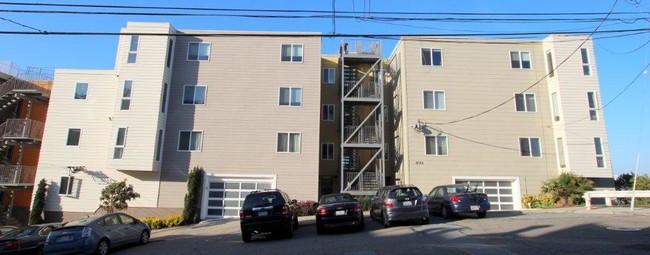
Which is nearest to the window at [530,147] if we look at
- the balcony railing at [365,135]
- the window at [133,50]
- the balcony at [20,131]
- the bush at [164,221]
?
the balcony railing at [365,135]

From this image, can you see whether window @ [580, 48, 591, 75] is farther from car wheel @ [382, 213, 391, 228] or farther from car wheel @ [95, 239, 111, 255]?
car wheel @ [95, 239, 111, 255]

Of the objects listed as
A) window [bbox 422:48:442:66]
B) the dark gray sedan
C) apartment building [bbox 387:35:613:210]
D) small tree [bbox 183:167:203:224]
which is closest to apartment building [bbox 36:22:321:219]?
small tree [bbox 183:167:203:224]

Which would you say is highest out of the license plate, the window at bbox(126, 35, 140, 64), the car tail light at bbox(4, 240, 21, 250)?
the window at bbox(126, 35, 140, 64)

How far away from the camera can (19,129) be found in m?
25.8

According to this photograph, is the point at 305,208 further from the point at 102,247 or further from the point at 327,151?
the point at 102,247

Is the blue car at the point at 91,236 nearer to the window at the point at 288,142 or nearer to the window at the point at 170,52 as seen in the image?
the window at the point at 288,142

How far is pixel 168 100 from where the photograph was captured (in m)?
26.0

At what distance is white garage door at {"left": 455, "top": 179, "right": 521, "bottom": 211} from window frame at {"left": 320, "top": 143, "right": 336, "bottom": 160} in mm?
8719

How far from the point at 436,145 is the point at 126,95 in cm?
1903

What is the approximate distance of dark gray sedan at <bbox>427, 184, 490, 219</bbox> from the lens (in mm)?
16516

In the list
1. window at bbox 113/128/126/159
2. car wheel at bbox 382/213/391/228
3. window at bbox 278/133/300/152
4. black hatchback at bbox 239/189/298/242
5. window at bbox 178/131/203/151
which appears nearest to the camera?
black hatchback at bbox 239/189/298/242

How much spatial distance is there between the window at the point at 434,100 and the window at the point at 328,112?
6.67 metres

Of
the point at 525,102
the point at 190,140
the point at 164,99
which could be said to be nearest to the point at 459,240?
the point at 190,140

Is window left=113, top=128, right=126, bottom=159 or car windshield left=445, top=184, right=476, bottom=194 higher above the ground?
window left=113, top=128, right=126, bottom=159
